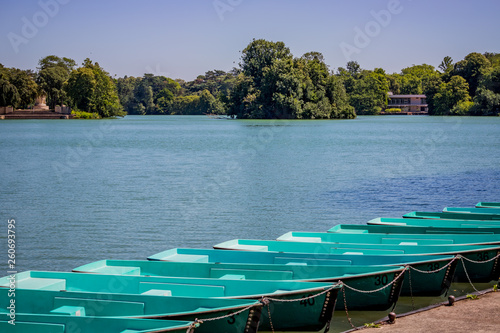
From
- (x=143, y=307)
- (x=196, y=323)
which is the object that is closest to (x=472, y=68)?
(x=143, y=307)

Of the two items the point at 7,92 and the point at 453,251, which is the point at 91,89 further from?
the point at 453,251

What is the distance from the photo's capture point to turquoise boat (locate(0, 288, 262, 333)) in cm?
907

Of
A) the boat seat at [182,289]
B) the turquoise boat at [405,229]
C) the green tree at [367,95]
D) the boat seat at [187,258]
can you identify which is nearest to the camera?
the boat seat at [182,289]

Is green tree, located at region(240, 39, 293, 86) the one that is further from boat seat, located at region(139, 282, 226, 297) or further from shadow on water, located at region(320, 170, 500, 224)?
boat seat, located at region(139, 282, 226, 297)

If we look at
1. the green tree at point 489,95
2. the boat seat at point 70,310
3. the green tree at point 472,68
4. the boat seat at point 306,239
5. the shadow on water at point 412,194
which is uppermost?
the green tree at point 472,68

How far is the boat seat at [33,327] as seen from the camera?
8.89m

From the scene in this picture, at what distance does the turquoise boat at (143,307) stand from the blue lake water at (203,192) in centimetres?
713

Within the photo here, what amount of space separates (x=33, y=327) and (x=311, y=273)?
190 inches

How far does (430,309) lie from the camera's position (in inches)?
440

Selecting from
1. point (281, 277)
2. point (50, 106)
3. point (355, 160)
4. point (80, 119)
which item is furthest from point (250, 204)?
point (50, 106)

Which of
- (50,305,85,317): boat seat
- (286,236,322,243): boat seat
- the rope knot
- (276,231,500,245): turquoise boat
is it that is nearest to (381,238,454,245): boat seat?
(276,231,500,245): turquoise boat

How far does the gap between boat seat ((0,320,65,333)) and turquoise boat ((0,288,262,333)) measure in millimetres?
689

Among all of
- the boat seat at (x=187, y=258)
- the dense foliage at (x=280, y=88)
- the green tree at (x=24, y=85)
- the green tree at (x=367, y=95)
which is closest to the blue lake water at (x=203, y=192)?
the boat seat at (x=187, y=258)

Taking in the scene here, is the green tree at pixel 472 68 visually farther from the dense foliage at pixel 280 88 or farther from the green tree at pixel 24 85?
the green tree at pixel 24 85
